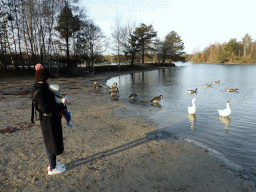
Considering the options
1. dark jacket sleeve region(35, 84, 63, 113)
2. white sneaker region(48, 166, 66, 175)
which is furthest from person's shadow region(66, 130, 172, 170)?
dark jacket sleeve region(35, 84, 63, 113)

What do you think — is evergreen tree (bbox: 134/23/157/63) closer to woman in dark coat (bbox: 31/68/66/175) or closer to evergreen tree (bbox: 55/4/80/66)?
evergreen tree (bbox: 55/4/80/66)

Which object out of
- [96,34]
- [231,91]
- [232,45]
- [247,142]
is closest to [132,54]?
[96,34]

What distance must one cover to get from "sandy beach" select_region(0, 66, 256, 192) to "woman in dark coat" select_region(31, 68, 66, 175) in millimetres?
843

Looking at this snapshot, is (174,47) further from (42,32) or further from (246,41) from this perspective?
(42,32)

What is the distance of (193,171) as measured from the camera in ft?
12.9

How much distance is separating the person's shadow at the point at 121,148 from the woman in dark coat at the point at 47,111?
→ 88cm

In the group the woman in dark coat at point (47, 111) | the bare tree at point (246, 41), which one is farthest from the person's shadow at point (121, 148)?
the bare tree at point (246, 41)

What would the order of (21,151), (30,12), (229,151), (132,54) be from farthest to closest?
(132,54) < (30,12) < (229,151) < (21,151)

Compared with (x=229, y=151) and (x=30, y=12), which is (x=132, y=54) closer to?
(x=30, y=12)

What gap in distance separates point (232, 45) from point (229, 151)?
9453 centimetres

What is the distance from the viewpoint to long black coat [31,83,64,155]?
315cm

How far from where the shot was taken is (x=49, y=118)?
3.27 m

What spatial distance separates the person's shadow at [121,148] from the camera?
164 inches

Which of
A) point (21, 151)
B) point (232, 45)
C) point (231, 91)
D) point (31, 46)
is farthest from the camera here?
point (232, 45)
